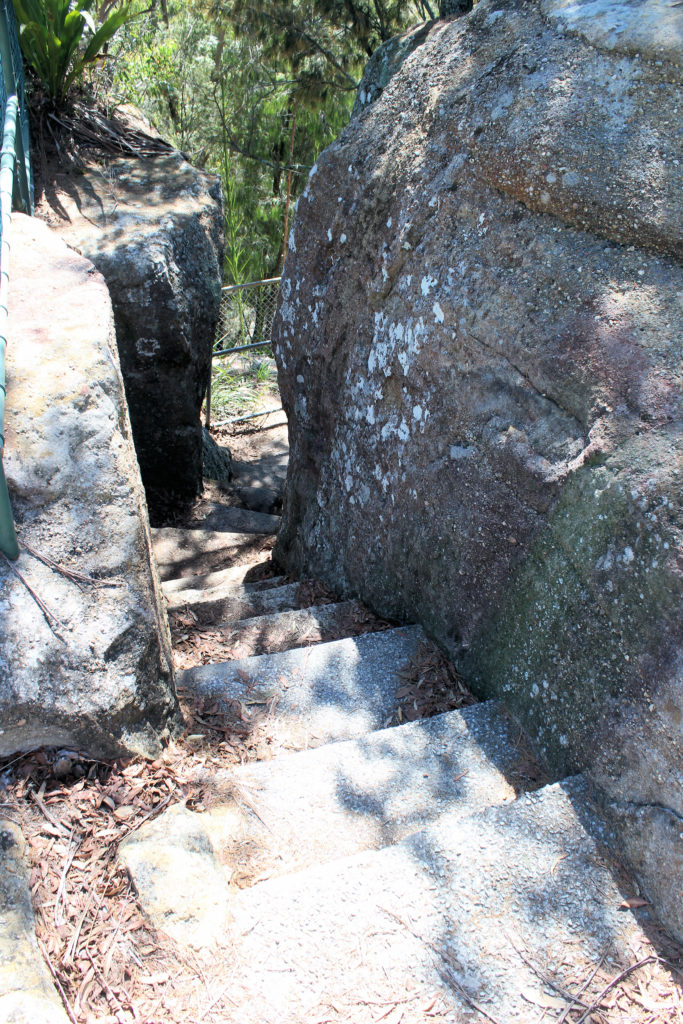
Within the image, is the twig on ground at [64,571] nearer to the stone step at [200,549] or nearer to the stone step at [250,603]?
the stone step at [250,603]

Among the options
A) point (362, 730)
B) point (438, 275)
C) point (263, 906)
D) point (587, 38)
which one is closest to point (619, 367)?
point (438, 275)

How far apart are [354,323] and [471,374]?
2.96ft

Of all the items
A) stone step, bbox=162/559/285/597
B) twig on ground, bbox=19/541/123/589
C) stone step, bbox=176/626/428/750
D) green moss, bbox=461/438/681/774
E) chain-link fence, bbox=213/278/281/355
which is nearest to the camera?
green moss, bbox=461/438/681/774

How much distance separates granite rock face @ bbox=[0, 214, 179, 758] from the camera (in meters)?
1.76

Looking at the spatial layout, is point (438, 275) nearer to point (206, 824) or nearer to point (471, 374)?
point (471, 374)

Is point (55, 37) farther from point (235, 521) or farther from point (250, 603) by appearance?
point (250, 603)

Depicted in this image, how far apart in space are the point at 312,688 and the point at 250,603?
1.09m

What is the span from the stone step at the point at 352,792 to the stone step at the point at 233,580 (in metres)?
1.92

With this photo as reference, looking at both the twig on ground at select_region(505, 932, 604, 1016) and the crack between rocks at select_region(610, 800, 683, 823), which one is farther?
the crack between rocks at select_region(610, 800, 683, 823)

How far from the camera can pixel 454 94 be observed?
266cm

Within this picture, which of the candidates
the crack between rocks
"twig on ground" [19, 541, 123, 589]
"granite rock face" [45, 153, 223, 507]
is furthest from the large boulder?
"granite rock face" [45, 153, 223, 507]

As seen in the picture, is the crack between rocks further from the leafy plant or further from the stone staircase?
the leafy plant

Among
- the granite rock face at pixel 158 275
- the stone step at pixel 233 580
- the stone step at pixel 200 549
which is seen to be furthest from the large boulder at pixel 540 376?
the granite rock face at pixel 158 275

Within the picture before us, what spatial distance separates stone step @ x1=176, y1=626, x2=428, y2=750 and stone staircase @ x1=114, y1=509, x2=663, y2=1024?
0.01 metres
